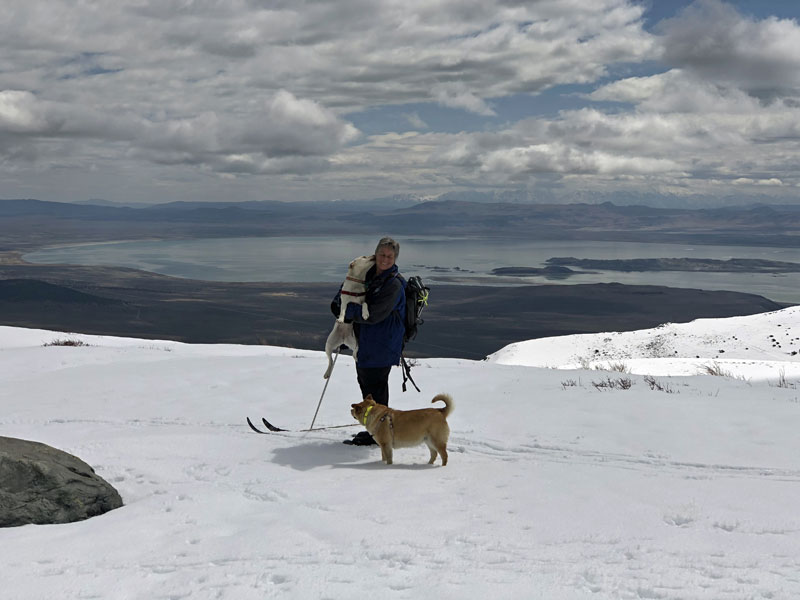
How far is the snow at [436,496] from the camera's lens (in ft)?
11.1

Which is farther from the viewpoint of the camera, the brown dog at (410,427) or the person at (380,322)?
the person at (380,322)

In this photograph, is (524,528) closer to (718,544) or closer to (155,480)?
(718,544)

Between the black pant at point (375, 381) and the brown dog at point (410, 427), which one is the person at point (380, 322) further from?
the brown dog at point (410, 427)

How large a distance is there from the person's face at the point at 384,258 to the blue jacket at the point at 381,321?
7 centimetres

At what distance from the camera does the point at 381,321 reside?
251 inches

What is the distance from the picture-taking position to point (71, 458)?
504 centimetres

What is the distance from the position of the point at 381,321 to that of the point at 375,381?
0.70m

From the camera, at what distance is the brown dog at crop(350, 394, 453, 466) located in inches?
229

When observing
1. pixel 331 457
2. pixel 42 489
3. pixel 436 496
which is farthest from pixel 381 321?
pixel 42 489

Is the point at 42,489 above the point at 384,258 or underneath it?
underneath

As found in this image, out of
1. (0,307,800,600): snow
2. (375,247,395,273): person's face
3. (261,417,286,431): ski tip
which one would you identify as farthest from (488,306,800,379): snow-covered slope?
(375,247,395,273): person's face

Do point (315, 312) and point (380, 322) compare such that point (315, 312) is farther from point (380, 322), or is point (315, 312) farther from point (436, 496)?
point (436, 496)

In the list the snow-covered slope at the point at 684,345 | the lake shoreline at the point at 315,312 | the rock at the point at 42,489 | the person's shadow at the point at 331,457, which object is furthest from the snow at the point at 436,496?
the lake shoreline at the point at 315,312

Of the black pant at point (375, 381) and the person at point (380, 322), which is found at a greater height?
the person at point (380, 322)
